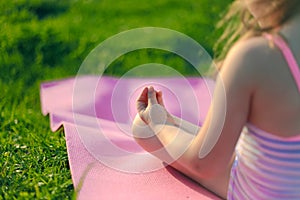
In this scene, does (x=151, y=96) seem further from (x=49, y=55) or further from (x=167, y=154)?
(x=49, y=55)

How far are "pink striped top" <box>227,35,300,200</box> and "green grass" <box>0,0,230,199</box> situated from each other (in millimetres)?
490

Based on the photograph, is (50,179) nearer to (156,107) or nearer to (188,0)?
(156,107)

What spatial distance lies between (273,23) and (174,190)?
0.57m

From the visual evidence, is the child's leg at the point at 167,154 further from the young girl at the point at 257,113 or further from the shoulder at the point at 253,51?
the shoulder at the point at 253,51

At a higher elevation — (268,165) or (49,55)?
(268,165)

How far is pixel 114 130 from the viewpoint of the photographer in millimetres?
2154

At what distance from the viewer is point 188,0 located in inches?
140

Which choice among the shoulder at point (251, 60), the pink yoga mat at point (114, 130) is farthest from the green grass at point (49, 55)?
the shoulder at point (251, 60)

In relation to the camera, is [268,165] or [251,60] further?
[268,165]

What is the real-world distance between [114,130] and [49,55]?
2.85 feet

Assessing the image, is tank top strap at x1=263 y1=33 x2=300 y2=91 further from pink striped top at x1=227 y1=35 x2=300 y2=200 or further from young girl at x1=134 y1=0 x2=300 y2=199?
pink striped top at x1=227 y1=35 x2=300 y2=200

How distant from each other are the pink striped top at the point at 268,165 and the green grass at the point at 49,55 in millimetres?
490

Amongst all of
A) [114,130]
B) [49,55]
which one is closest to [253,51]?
[114,130]

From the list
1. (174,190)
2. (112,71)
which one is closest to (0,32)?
(112,71)
